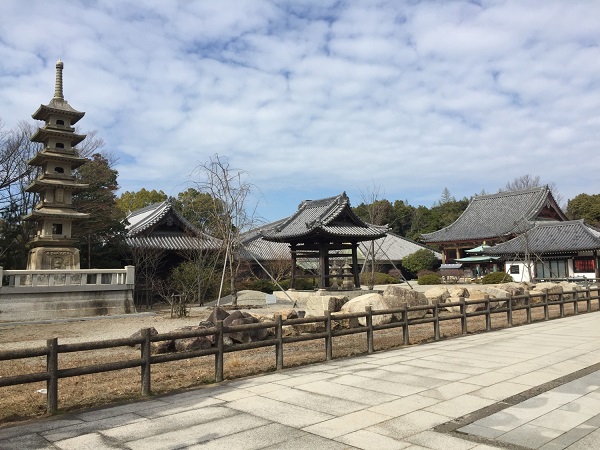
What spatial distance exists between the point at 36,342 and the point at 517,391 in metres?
11.7

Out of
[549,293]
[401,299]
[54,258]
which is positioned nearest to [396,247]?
[549,293]

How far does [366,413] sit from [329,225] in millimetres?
19497

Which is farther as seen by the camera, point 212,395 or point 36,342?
point 36,342

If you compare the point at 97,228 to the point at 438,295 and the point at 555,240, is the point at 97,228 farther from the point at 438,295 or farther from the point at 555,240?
the point at 555,240

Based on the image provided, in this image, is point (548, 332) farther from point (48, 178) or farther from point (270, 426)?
point (48, 178)

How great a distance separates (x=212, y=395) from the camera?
6527 millimetres

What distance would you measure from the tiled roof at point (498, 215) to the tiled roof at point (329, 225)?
23651 mm

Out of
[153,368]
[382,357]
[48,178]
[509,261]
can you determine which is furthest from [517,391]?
[509,261]

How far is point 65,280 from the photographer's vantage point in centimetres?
2017

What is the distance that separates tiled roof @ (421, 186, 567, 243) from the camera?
153 feet

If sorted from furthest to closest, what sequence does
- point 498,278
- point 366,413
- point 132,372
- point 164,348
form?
1. point 498,278
2. point 164,348
3. point 132,372
4. point 366,413

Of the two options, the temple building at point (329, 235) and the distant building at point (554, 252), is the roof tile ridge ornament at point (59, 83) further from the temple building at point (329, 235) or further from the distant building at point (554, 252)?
the distant building at point (554, 252)

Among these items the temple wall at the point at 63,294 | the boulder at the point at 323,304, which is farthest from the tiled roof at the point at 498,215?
the temple wall at the point at 63,294

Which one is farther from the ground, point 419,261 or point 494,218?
point 494,218
